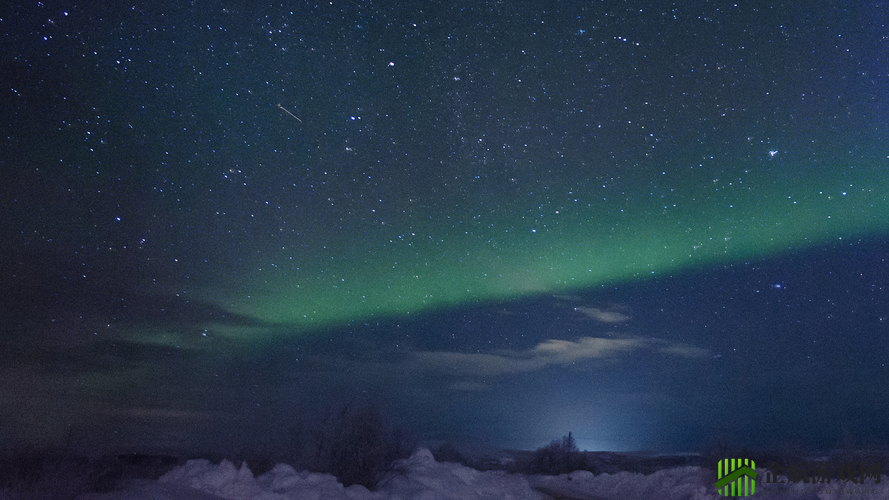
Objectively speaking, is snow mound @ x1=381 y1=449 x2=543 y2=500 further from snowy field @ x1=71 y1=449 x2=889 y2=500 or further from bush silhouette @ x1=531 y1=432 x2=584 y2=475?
bush silhouette @ x1=531 y1=432 x2=584 y2=475

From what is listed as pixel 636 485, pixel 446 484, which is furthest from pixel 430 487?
pixel 636 485

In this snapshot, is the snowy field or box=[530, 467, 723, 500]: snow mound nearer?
the snowy field

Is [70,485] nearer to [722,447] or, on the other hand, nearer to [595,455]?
[722,447]

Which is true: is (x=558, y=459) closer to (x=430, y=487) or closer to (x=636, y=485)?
(x=636, y=485)

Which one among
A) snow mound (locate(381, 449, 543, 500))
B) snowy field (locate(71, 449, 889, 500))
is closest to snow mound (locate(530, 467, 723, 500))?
snowy field (locate(71, 449, 889, 500))

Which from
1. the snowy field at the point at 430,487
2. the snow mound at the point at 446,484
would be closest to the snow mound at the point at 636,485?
the snowy field at the point at 430,487

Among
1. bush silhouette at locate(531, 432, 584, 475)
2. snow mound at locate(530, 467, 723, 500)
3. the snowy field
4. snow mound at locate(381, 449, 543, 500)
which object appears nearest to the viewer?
the snowy field

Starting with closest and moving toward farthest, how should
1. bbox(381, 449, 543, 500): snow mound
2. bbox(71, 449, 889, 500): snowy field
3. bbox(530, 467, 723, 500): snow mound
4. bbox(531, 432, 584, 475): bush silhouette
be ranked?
bbox(71, 449, 889, 500): snowy field → bbox(381, 449, 543, 500): snow mound → bbox(530, 467, 723, 500): snow mound → bbox(531, 432, 584, 475): bush silhouette

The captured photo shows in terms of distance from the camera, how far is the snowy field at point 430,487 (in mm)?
10336

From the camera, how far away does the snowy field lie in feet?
33.9

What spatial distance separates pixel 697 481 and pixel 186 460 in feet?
46.6

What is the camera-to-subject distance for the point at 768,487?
12547 millimetres

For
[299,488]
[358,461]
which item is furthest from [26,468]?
[358,461]

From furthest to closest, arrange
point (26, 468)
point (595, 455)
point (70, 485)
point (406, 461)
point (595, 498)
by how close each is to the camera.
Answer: point (595, 455) < point (406, 461) < point (595, 498) < point (26, 468) < point (70, 485)
